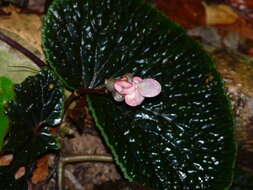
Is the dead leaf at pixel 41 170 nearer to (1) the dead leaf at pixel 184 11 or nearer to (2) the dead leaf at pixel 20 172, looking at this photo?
(2) the dead leaf at pixel 20 172

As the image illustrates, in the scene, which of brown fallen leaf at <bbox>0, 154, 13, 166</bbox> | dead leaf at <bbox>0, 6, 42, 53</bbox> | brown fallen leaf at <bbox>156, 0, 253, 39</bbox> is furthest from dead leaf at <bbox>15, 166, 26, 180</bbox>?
brown fallen leaf at <bbox>156, 0, 253, 39</bbox>

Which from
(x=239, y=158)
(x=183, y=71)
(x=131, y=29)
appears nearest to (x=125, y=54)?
(x=131, y=29)

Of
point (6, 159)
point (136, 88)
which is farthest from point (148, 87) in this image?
point (6, 159)

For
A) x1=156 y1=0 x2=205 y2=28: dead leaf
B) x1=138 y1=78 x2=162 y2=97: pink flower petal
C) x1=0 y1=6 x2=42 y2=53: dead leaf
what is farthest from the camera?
x1=156 y1=0 x2=205 y2=28: dead leaf

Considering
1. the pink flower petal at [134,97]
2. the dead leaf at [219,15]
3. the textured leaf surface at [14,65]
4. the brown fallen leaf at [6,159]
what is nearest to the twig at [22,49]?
the textured leaf surface at [14,65]

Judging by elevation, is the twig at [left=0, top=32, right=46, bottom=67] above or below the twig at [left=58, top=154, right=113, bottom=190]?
above

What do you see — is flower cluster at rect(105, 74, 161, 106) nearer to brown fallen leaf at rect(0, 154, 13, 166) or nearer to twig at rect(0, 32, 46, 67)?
twig at rect(0, 32, 46, 67)

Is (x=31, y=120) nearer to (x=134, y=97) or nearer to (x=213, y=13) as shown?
(x=134, y=97)
